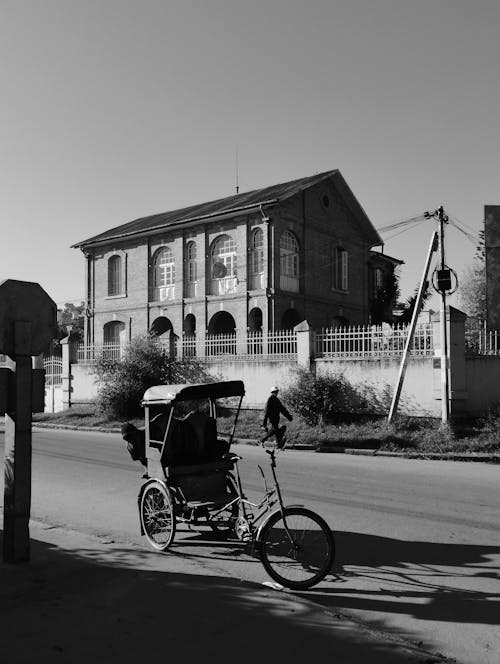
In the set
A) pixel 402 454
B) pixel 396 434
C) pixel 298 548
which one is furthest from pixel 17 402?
pixel 396 434

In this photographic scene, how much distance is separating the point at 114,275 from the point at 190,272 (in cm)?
586

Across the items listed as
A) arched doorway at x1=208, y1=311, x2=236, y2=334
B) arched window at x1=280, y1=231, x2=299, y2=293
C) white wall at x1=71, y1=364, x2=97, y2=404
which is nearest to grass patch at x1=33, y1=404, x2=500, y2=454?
white wall at x1=71, y1=364, x2=97, y2=404

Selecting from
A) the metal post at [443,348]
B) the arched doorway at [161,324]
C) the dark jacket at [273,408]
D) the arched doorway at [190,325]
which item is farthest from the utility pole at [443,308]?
the arched doorway at [161,324]

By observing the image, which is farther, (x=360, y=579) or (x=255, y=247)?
(x=255, y=247)

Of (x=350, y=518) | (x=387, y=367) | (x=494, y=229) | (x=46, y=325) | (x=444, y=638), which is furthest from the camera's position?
(x=494, y=229)

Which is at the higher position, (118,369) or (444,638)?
(118,369)

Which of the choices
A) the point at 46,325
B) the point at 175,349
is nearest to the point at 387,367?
the point at 175,349

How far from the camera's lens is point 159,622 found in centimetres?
436

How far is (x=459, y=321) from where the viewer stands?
17625 millimetres

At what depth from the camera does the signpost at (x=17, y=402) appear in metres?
5.73

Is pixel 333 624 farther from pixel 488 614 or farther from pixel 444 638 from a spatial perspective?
pixel 488 614

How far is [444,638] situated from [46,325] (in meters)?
4.24

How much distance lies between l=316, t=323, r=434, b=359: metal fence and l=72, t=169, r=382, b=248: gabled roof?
1006cm

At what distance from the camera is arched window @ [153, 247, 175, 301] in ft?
108
